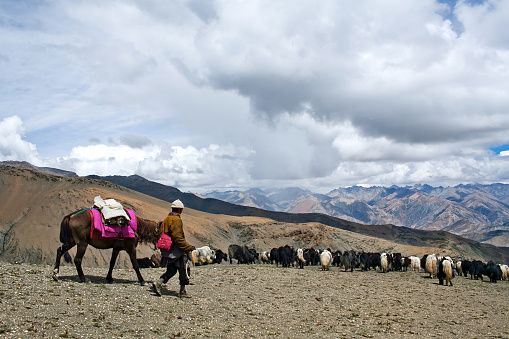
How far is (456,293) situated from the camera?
18312 millimetres

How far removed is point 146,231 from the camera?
39.4 ft

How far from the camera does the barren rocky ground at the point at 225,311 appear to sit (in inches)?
279

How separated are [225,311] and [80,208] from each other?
167 ft

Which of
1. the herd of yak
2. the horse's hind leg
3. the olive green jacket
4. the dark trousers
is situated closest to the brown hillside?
the herd of yak

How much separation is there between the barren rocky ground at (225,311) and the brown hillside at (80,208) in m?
29.7

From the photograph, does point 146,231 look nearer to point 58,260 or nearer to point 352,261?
point 58,260

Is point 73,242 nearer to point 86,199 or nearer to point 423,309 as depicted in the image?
point 423,309

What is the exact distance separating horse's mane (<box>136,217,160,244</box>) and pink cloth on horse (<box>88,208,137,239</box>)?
1.94 feet

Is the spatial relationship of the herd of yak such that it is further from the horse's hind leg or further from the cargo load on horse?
the horse's hind leg

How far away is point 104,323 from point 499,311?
623 inches

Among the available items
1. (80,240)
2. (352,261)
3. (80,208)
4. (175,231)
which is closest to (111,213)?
(80,240)

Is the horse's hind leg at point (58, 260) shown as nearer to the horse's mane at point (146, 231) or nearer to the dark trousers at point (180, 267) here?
the horse's mane at point (146, 231)

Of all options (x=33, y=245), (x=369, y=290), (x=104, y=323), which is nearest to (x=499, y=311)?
(x=369, y=290)

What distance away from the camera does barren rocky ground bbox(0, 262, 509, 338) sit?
7.08 meters
